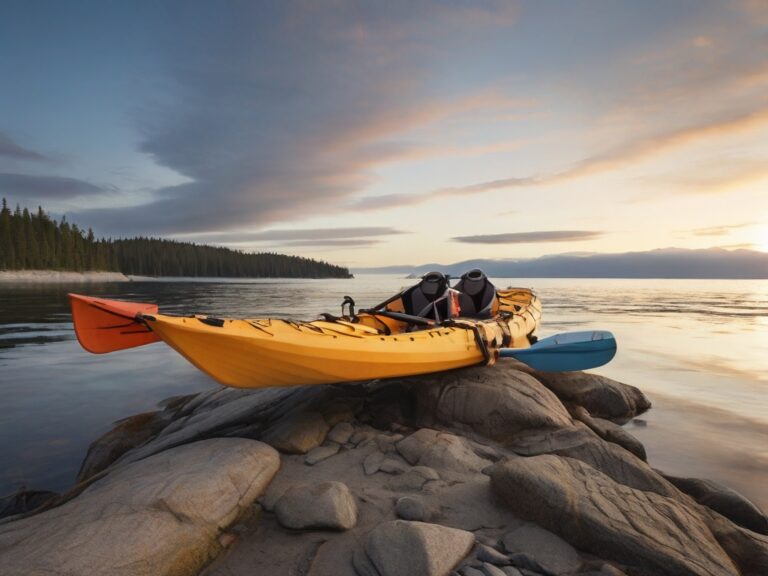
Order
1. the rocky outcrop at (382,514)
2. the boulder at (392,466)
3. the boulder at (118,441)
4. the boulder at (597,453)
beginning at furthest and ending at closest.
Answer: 1. the boulder at (118,441)
2. the boulder at (392,466)
3. the boulder at (597,453)
4. the rocky outcrop at (382,514)

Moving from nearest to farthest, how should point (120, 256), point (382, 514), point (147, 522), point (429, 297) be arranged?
point (147, 522), point (382, 514), point (429, 297), point (120, 256)

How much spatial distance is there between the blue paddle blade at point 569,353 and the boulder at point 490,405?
748 millimetres

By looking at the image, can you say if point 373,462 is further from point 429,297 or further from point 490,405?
point 429,297

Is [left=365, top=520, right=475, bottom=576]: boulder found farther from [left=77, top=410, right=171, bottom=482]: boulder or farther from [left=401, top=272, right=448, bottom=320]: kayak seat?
[left=401, top=272, right=448, bottom=320]: kayak seat

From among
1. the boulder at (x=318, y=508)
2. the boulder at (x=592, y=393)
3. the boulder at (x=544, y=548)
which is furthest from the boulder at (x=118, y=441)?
the boulder at (x=592, y=393)

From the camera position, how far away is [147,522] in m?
3.55

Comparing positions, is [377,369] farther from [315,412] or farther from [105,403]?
[105,403]

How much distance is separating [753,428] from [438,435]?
777cm

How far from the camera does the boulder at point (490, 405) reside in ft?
21.0

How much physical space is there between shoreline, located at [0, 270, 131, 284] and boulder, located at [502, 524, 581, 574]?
9588 cm

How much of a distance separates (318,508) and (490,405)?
344 centimetres

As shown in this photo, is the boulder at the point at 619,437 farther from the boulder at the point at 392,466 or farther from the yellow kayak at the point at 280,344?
the boulder at the point at 392,466

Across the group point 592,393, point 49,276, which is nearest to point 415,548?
point 592,393

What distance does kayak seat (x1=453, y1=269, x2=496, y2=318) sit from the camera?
11.5 meters
